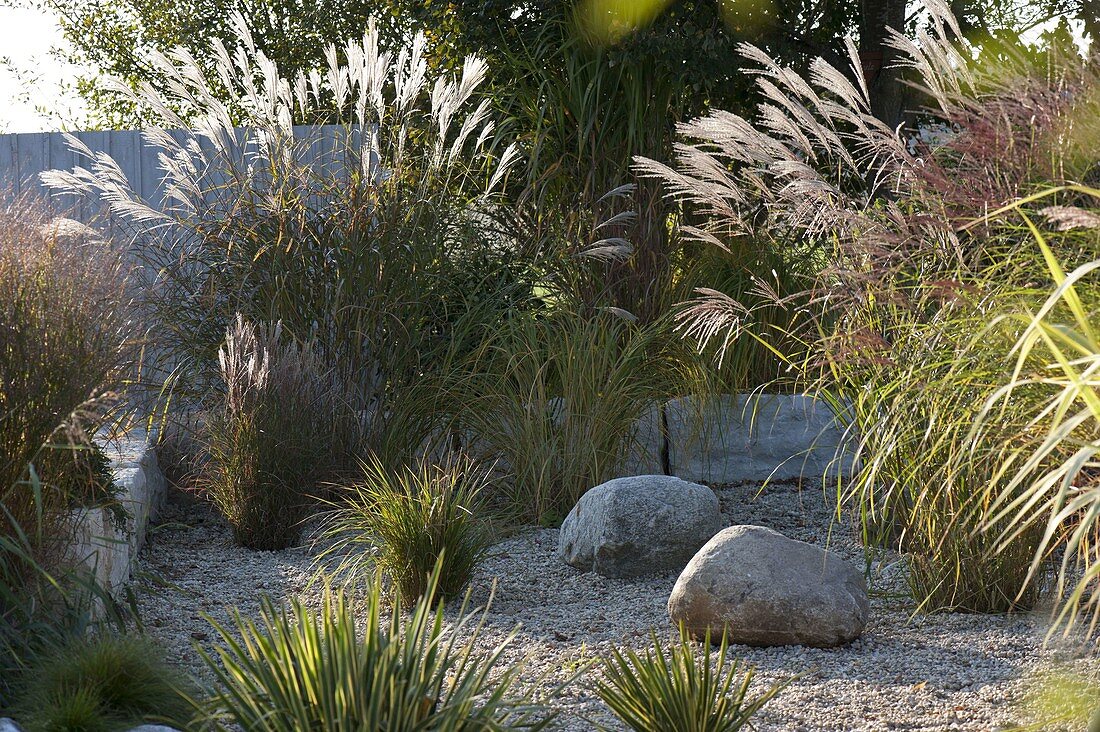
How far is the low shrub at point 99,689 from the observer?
2.18 m

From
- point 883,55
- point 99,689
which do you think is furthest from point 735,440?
point 99,689

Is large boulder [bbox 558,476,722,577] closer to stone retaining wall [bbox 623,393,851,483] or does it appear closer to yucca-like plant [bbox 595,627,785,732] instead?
stone retaining wall [bbox 623,393,851,483]

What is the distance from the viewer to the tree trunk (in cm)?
647

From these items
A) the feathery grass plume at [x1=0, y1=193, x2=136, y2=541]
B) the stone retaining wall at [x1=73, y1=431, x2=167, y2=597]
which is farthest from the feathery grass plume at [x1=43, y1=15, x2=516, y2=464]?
the feathery grass plume at [x1=0, y1=193, x2=136, y2=541]

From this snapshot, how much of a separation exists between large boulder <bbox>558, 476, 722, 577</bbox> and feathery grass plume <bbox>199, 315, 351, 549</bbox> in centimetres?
113

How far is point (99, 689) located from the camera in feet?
7.51

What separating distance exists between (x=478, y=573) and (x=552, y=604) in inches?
16.4

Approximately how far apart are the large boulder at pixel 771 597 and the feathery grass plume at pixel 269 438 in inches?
70.6

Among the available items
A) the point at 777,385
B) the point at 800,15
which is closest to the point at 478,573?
the point at 777,385

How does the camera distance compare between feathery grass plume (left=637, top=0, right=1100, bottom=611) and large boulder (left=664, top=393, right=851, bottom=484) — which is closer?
feathery grass plume (left=637, top=0, right=1100, bottom=611)

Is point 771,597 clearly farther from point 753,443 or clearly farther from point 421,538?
point 753,443

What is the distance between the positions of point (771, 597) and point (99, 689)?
5.90ft

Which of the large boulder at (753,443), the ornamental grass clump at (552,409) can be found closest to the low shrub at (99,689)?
the ornamental grass clump at (552,409)

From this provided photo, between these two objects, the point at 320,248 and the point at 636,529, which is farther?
the point at 320,248
